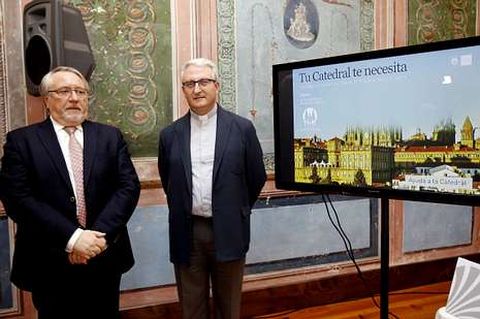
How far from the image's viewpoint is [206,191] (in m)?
2.23

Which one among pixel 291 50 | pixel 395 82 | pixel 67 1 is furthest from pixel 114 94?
pixel 395 82

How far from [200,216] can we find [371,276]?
5.71 ft

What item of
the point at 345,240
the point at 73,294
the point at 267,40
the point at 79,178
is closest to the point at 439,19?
the point at 267,40

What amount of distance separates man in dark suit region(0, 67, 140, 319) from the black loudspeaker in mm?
197

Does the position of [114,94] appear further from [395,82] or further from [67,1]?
[395,82]

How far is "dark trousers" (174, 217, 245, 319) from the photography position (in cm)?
226

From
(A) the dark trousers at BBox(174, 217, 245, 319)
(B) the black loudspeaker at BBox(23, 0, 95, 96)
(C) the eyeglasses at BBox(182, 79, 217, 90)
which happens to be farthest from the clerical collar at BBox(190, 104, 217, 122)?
(B) the black loudspeaker at BBox(23, 0, 95, 96)

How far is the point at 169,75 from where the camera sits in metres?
2.90

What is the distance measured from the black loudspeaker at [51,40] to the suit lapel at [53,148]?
12.8 inches

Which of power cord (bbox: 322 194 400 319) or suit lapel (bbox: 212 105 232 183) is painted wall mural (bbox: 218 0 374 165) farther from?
suit lapel (bbox: 212 105 232 183)

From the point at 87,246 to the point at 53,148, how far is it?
0.43 metres

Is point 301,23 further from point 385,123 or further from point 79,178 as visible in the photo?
point 79,178

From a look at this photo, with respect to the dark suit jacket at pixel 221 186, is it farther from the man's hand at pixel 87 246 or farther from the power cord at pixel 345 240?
the power cord at pixel 345 240

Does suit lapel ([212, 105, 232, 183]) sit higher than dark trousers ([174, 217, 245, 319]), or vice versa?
suit lapel ([212, 105, 232, 183])
